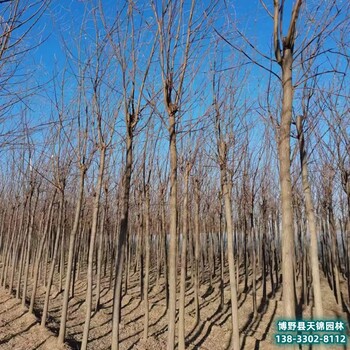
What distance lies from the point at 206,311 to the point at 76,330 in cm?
313

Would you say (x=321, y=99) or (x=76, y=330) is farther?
(x=76, y=330)

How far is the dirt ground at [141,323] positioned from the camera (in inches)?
240

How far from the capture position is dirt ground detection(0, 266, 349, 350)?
6.10 meters

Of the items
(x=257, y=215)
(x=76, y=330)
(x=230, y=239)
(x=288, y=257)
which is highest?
(x=257, y=215)

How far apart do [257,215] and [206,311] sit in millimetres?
4326

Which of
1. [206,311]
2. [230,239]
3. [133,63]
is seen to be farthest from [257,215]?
[133,63]

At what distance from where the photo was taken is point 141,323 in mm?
7406

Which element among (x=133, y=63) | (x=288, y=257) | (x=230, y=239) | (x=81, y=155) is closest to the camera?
(x=288, y=257)

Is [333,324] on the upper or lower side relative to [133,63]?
lower

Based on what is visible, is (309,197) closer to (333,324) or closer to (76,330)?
(333,324)

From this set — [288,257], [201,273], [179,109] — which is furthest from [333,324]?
[201,273]

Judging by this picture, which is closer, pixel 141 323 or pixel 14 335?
pixel 14 335

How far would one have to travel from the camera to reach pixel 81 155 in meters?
5.98

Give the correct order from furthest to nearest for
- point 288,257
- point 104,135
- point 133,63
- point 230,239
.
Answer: point 104,135 → point 230,239 → point 133,63 → point 288,257
